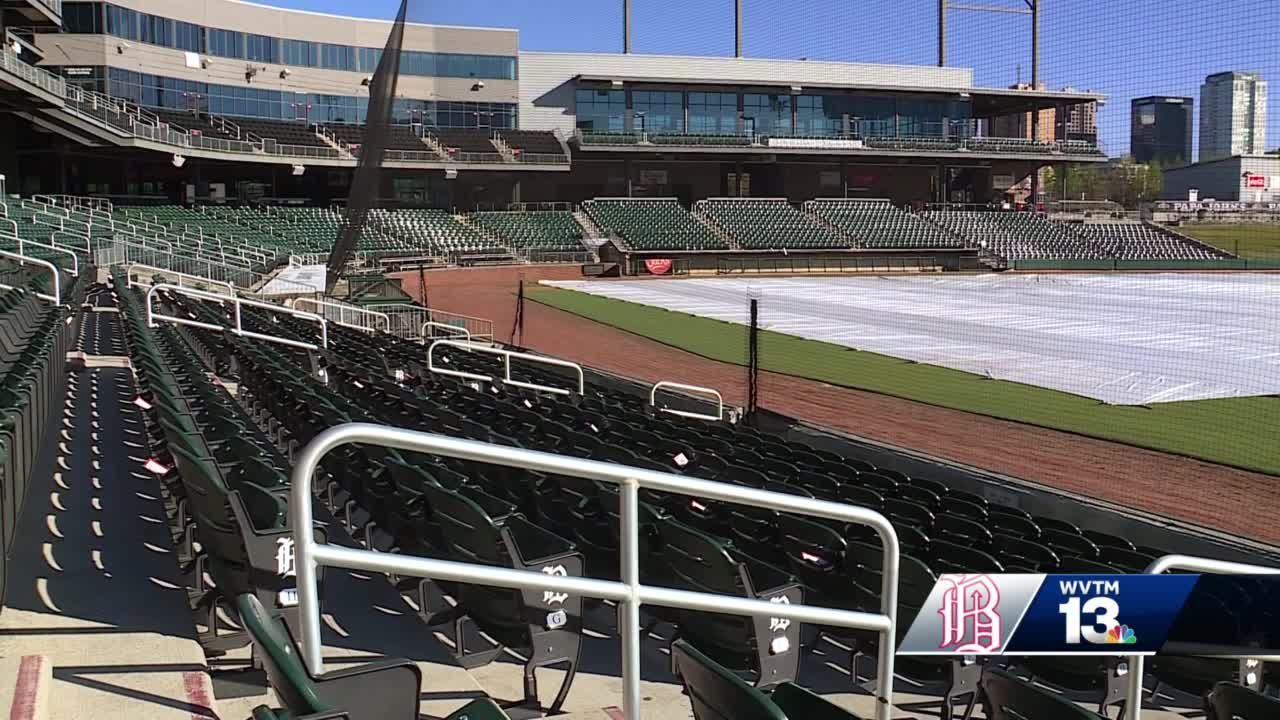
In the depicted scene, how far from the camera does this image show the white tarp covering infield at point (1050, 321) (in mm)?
21062

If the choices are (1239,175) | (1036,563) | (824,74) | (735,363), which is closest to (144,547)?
(1036,563)

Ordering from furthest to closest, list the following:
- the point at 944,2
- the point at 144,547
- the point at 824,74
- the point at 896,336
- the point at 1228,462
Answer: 1. the point at 824,74
2. the point at 944,2
3. the point at 896,336
4. the point at 1228,462
5. the point at 144,547

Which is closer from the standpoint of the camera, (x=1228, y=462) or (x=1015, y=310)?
(x=1228, y=462)

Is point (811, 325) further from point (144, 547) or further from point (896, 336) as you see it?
point (144, 547)

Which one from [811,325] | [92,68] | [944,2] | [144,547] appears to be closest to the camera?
[144,547]

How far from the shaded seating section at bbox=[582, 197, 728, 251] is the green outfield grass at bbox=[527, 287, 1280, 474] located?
28.5 m

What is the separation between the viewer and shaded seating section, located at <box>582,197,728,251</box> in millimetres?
57094

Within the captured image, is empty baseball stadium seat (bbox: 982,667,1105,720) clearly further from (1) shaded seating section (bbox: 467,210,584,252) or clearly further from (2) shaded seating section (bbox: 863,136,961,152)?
(2) shaded seating section (bbox: 863,136,961,152)

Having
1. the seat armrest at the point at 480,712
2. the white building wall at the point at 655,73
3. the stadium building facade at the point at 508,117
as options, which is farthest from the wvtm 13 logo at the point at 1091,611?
the white building wall at the point at 655,73

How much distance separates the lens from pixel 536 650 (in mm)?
4750

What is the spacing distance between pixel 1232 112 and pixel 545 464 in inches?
743

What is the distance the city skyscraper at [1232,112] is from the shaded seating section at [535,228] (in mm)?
39470

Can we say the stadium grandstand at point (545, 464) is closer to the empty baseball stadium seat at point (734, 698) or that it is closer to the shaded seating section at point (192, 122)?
the empty baseball stadium seat at point (734, 698)

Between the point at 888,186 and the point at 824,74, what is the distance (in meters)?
8.47
